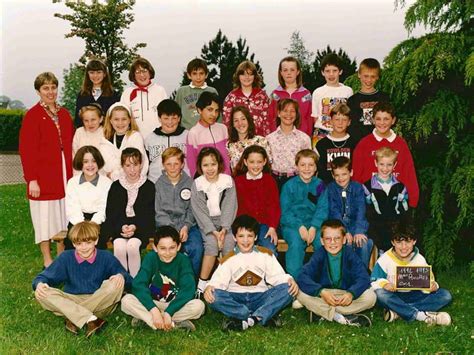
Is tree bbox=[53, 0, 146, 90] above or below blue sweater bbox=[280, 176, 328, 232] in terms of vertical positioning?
above

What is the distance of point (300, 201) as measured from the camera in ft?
22.2

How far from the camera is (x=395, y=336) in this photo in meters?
5.36

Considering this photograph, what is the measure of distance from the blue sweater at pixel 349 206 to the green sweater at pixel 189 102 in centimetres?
241

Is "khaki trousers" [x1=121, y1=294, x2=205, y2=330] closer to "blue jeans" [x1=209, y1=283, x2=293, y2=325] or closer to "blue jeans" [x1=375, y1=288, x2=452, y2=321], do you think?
"blue jeans" [x1=209, y1=283, x2=293, y2=325]

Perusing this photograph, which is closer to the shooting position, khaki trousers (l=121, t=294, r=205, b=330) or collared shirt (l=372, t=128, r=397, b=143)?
khaki trousers (l=121, t=294, r=205, b=330)

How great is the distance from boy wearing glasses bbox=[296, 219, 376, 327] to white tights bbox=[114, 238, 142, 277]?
5.58ft

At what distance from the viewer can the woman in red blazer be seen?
7.37 metres

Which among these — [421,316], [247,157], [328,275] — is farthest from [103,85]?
[421,316]

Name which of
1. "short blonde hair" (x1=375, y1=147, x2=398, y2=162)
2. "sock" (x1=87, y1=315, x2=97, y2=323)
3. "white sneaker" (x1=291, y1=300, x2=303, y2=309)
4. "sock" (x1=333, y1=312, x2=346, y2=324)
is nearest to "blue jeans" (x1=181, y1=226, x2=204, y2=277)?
"white sneaker" (x1=291, y1=300, x2=303, y2=309)

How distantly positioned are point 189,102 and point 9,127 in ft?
90.8

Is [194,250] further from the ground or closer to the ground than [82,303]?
further from the ground

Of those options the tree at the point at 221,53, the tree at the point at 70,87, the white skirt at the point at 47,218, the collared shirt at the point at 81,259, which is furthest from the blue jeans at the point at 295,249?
the tree at the point at 70,87

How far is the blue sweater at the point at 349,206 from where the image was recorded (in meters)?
6.55

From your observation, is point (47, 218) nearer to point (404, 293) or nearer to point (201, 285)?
point (201, 285)
